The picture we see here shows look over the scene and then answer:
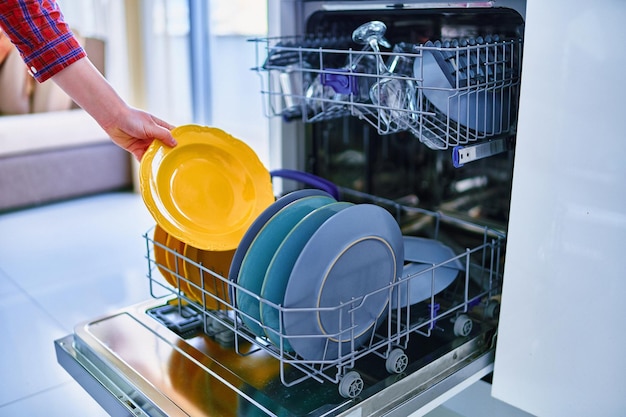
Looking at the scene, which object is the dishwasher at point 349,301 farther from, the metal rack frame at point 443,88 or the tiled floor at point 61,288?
the tiled floor at point 61,288

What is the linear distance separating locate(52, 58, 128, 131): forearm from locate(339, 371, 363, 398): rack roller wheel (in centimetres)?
58

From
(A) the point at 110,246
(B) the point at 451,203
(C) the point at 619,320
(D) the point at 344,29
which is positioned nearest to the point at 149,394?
(C) the point at 619,320

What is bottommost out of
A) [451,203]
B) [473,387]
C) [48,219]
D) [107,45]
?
[48,219]

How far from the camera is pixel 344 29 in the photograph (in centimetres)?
135

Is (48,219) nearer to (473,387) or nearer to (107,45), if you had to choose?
(107,45)

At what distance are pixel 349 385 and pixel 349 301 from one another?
12 centimetres

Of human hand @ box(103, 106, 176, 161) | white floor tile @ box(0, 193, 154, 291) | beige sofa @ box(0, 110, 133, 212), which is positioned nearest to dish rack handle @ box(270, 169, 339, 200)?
human hand @ box(103, 106, 176, 161)

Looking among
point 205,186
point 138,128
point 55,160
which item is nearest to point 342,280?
point 205,186

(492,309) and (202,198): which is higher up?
(202,198)

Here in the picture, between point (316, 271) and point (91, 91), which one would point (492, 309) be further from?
point (91, 91)

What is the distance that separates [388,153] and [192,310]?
0.68 meters

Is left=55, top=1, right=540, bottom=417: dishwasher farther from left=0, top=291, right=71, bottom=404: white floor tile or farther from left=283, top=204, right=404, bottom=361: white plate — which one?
left=0, top=291, right=71, bottom=404: white floor tile

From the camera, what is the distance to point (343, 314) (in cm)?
91

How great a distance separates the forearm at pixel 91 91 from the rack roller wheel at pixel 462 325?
64 cm
